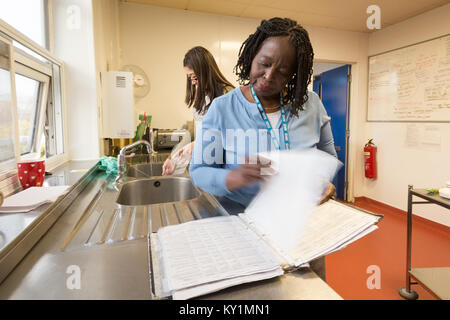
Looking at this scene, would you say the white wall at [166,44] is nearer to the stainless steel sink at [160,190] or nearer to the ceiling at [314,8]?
the ceiling at [314,8]

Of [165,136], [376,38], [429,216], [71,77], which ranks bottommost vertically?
[429,216]

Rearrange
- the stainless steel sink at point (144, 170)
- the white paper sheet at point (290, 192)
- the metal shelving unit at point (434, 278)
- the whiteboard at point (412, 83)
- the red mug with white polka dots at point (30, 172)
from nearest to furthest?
the white paper sheet at point (290, 192) < the red mug with white polka dots at point (30, 172) < the metal shelving unit at point (434, 278) < the stainless steel sink at point (144, 170) < the whiteboard at point (412, 83)

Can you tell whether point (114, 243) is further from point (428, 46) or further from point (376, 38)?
point (376, 38)

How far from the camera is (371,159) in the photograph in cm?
412

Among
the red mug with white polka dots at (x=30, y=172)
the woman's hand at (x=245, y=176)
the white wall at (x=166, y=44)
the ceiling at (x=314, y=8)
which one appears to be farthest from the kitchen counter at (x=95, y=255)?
the ceiling at (x=314, y=8)

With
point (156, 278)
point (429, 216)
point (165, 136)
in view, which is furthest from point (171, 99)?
point (429, 216)

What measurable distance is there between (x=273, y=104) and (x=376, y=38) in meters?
4.21

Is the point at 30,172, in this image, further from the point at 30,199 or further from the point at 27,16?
the point at 27,16

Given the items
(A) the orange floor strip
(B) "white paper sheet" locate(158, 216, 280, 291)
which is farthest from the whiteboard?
(B) "white paper sheet" locate(158, 216, 280, 291)

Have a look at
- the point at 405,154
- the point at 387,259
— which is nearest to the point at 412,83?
the point at 405,154

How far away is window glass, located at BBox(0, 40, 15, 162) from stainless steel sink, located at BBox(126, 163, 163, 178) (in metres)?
0.93

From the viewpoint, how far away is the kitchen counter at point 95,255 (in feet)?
1.64

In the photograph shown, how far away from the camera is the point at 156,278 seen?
1.65 feet

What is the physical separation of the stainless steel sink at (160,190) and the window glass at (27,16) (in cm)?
97
